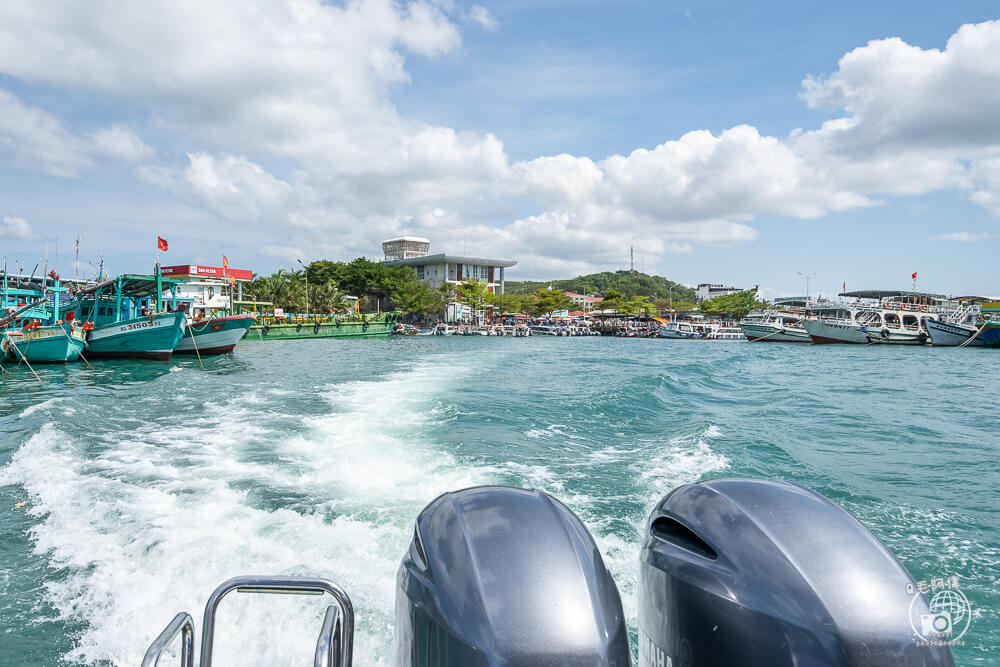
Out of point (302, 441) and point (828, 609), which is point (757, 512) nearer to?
point (828, 609)

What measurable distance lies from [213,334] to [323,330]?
62.3 ft

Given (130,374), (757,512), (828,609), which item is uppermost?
(757,512)

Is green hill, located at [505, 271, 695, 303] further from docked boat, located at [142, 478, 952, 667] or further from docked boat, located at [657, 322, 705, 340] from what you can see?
docked boat, located at [142, 478, 952, 667]

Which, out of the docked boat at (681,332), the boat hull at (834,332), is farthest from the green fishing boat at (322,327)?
the boat hull at (834,332)

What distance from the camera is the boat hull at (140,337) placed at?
18469 mm

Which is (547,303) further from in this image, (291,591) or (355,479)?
(291,591)

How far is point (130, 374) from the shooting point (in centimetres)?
1488

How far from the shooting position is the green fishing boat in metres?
37.2

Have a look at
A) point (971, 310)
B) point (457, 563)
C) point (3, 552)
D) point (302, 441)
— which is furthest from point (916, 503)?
point (971, 310)

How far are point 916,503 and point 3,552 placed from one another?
711 centimetres

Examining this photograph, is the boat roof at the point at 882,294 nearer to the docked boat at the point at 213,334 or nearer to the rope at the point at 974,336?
the rope at the point at 974,336

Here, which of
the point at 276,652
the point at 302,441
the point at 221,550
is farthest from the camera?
the point at 302,441

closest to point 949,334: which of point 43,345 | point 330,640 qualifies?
point 330,640

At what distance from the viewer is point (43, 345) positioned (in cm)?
1689
